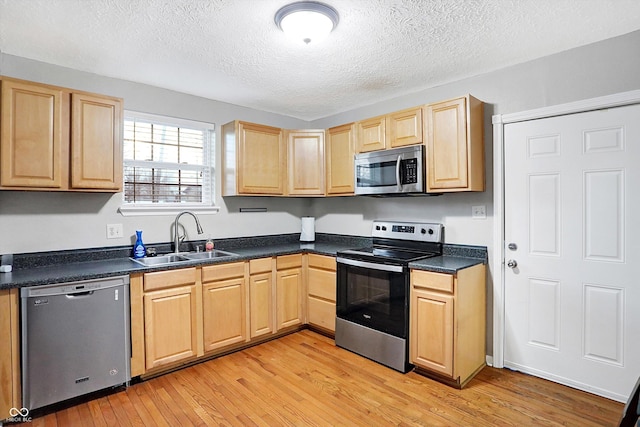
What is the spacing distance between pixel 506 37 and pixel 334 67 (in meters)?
1.23

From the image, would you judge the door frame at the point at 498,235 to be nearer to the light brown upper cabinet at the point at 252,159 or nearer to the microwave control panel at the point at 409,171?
the microwave control panel at the point at 409,171

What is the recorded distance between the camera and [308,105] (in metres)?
3.89

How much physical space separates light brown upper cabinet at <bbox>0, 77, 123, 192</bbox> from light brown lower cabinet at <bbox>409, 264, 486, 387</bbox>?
A: 2.55m

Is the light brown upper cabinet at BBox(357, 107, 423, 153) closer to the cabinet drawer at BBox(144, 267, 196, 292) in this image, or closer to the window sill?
the window sill

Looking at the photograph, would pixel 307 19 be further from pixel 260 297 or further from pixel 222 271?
pixel 260 297

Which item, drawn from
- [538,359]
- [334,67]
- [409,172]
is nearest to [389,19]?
[334,67]

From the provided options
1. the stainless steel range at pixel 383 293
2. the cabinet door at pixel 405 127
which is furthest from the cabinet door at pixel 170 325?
the cabinet door at pixel 405 127

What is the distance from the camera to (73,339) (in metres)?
2.27

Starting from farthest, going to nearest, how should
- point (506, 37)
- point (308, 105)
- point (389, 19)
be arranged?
point (308, 105) → point (506, 37) → point (389, 19)

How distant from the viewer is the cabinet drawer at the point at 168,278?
2.60 m

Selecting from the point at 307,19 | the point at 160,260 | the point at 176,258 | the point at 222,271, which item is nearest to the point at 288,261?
the point at 222,271

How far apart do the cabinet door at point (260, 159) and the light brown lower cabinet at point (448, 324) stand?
5.86 feet

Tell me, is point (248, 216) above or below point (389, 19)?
below

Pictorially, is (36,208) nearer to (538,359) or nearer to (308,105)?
(308,105)
